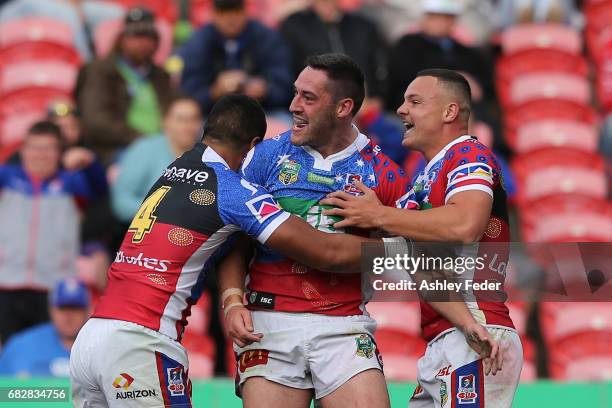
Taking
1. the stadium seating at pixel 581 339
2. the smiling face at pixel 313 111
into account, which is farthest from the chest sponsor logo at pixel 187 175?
the stadium seating at pixel 581 339

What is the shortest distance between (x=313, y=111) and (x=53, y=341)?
375cm

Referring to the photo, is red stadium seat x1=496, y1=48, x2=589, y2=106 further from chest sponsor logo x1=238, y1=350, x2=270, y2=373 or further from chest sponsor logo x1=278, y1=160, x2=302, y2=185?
chest sponsor logo x1=238, y1=350, x2=270, y2=373

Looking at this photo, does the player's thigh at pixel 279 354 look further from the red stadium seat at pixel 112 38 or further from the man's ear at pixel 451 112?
the red stadium seat at pixel 112 38

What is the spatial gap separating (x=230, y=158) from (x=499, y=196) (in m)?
1.33

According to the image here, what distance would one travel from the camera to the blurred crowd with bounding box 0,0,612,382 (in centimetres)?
1006

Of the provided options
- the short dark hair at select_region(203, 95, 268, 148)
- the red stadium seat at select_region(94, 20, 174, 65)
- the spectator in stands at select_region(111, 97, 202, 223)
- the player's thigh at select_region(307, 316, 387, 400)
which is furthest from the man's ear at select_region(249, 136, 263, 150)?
the red stadium seat at select_region(94, 20, 174, 65)

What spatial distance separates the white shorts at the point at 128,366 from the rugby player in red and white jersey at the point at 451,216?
41.4 inches

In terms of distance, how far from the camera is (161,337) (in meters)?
6.27

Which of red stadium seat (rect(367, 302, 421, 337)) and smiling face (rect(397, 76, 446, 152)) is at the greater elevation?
smiling face (rect(397, 76, 446, 152))

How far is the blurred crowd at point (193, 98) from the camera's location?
33.0 feet

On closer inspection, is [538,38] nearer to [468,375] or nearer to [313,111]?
[313,111]

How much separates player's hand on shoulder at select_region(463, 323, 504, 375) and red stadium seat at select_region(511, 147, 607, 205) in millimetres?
5731

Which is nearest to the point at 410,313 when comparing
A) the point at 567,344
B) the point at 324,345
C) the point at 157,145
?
the point at 567,344

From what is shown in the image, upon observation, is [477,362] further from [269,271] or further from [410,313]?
[410,313]
